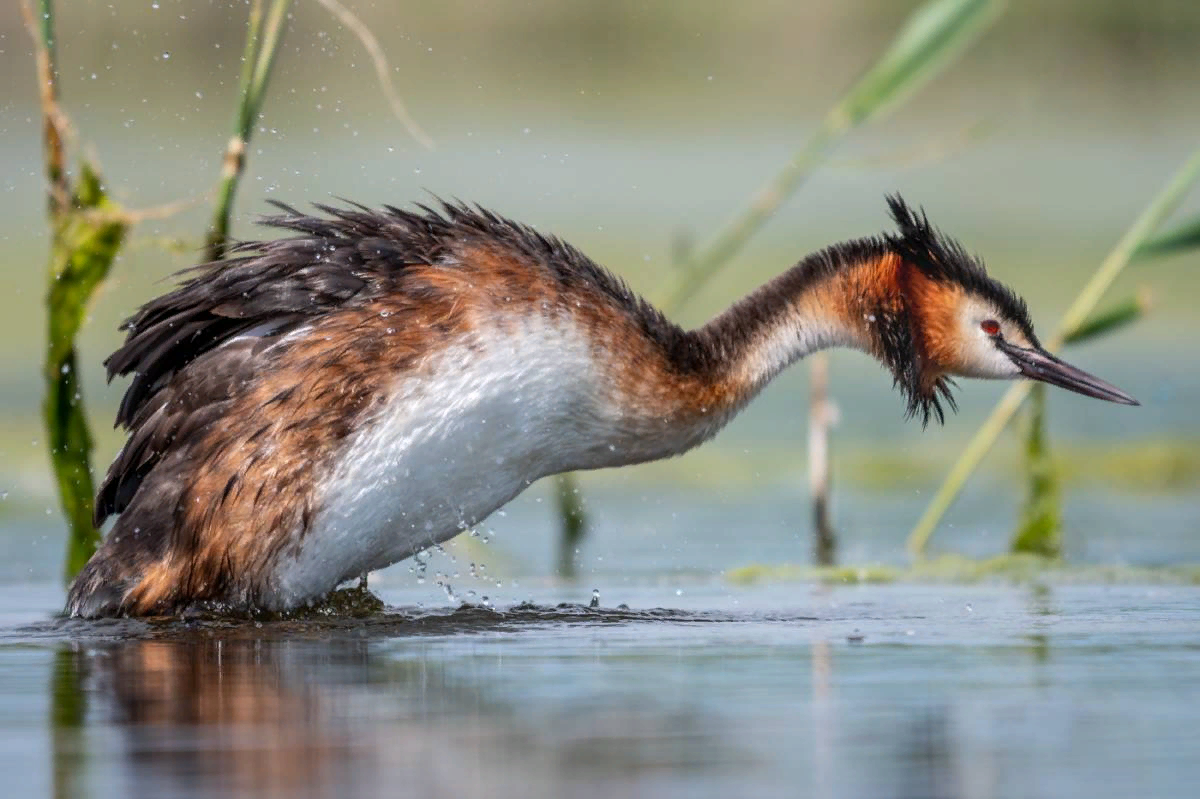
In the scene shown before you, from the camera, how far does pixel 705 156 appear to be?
23.2 metres

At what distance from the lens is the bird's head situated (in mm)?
8023

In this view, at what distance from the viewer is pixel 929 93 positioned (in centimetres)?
2673

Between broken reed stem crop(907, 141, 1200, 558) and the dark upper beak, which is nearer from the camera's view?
the dark upper beak

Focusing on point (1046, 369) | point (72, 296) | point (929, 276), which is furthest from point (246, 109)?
point (1046, 369)

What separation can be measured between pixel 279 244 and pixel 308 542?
1.07 meters

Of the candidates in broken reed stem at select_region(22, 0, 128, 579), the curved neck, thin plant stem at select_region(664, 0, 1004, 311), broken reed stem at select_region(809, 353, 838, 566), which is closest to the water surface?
the curved neck

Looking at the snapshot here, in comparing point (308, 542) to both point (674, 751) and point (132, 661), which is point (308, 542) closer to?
point (132, 661)

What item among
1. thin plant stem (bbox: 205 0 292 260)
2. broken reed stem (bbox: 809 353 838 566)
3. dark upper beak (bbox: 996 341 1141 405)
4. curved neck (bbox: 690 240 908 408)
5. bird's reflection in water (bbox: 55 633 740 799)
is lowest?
bird's reflection in water (bbox: 55 633 740 799)

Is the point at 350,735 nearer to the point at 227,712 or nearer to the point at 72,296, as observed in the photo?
the point at 227,712

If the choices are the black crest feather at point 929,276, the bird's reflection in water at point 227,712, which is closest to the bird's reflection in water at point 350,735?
the bird's reflection in water at point 227,712

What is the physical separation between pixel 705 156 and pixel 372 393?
53.6 feet

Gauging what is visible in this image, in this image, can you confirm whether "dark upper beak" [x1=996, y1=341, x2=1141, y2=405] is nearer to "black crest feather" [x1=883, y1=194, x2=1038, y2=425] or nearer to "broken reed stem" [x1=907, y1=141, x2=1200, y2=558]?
"black crest feather" [x1=883, y1=194, x2=1038, y2=425]

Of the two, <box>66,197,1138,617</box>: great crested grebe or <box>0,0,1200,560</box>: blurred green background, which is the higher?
<box>0,0,1200,560</box>: blurred green background

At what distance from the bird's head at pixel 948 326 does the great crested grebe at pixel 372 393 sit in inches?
13.6
